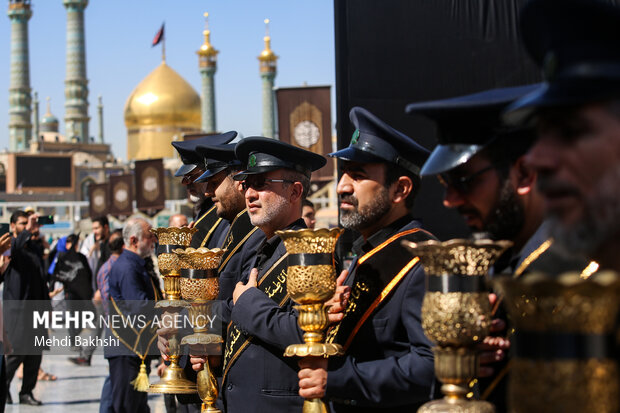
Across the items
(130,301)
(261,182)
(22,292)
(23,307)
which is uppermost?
(261,182)

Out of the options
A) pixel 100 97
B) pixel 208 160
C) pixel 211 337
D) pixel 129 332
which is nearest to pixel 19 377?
pixel 129 332

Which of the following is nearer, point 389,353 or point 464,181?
point 464,181

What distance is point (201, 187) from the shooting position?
Result: 5.28 meters

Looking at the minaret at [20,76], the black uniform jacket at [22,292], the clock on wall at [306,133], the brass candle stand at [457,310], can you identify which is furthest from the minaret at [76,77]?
the brass candle stand at [457,310]

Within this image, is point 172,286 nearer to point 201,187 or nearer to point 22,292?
point 201,187

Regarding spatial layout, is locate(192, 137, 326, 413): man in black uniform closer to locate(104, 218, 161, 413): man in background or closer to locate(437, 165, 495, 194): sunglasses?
locate(437, 165, 495, 194): sunglasses

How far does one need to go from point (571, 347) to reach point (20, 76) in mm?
66781

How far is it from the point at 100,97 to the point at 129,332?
72.0m

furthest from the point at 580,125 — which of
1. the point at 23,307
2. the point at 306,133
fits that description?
the point at 306,133

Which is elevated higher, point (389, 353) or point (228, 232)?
point (228, 232)

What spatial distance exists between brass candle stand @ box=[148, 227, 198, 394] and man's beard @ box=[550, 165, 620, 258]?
8.44 feet

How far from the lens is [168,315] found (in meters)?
4.19

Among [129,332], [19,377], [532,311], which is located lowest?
[19,377]

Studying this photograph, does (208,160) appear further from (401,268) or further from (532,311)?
(532,311)
